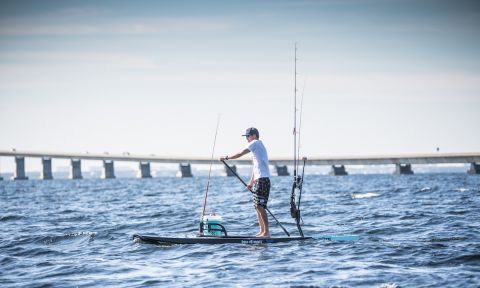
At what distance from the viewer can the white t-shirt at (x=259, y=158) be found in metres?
12.8

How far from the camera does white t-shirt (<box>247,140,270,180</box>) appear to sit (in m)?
12.8

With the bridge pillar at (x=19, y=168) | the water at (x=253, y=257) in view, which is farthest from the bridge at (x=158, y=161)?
the water at (x=253, y=257)

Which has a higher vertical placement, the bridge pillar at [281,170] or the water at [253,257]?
the water at [253,257]

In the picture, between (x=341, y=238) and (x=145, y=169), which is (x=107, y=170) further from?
(x=341, y=238)

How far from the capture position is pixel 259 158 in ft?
41.9

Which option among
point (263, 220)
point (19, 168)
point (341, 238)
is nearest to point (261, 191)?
point (263, 220)

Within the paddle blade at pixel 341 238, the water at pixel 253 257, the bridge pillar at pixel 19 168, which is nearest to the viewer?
the water at pixel 253 257

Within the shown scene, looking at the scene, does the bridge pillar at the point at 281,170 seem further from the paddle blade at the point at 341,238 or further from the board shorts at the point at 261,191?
the board shorts at the point at 261,191


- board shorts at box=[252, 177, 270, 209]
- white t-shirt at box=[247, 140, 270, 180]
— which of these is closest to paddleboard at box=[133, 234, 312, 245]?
board shorts at box=[252, 177, 270, 209]

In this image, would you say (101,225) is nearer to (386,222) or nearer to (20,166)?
(386,222)

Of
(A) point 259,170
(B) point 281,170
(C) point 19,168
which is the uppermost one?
(A) point 259,170

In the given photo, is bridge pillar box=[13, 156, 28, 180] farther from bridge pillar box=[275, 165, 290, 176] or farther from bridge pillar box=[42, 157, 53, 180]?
bridge pillar box=[275, 165, 290, 176]

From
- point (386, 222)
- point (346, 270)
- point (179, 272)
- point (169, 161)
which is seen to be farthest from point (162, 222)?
point (169, 161)

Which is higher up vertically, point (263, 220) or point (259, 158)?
point (259, 158)
